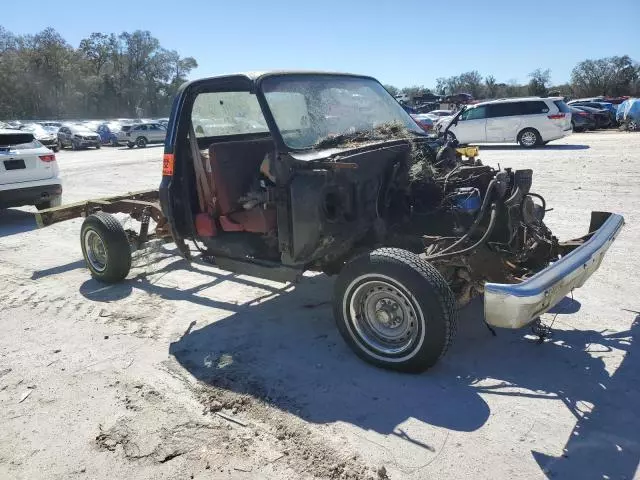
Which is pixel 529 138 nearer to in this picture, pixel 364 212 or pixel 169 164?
pixel 364 212

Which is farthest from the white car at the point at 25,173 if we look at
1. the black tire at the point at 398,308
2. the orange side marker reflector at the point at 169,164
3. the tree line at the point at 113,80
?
the tree line at the point at 113,80

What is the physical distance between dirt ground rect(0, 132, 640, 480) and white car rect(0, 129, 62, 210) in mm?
4214

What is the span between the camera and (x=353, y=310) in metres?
3.72

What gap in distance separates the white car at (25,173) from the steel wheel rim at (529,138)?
50.0 feet

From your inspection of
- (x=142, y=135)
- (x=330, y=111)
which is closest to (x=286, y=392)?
(x=330, y=111)

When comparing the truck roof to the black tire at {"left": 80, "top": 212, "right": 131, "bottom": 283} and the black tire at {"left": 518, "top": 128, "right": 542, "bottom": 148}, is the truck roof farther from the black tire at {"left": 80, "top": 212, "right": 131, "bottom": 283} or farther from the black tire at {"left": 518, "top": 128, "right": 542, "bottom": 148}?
the black tire at {"left": 518, "top": 128, "right": 542, "bottom": 148}

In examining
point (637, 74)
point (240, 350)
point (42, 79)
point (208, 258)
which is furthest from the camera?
point (42, 79)

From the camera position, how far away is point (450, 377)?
11.5 ft

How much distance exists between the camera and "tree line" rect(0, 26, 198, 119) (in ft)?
194

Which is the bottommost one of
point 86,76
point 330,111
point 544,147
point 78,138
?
point 544,147

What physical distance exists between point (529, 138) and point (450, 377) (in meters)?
17.1

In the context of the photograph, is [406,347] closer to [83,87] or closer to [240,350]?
[240,350]

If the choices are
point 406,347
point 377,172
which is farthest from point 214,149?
point 406,347

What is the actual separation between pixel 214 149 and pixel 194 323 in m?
1.52
